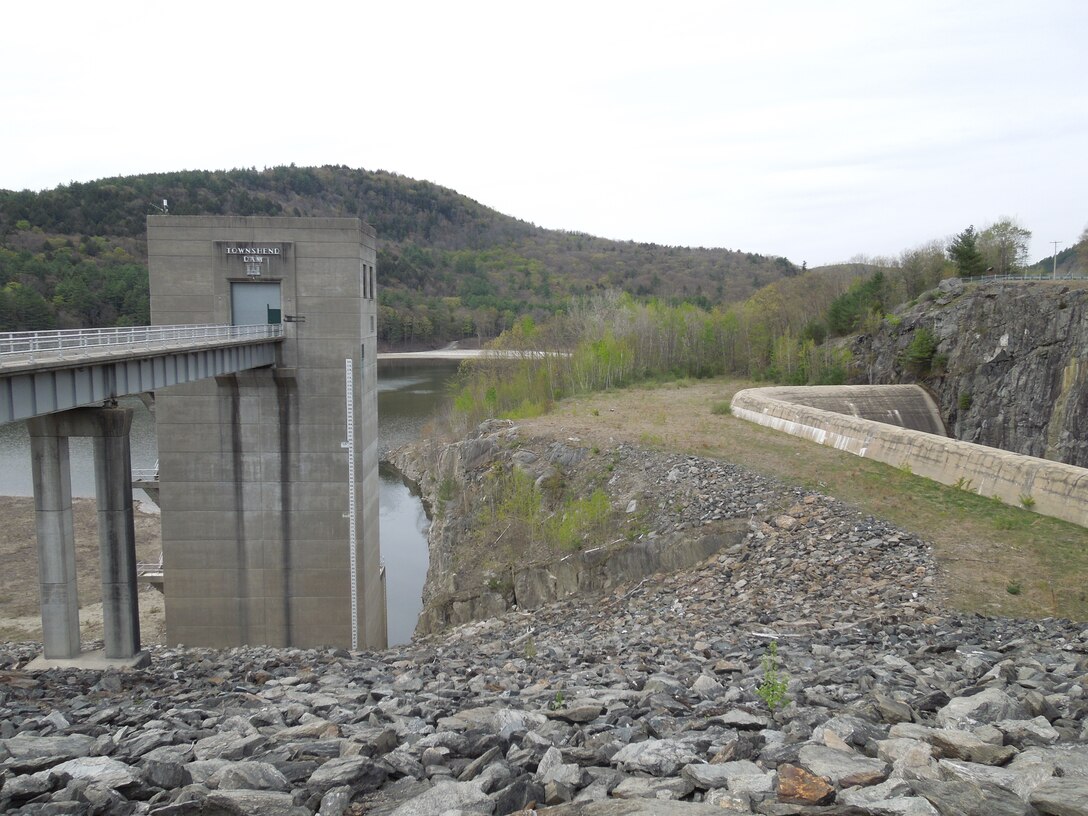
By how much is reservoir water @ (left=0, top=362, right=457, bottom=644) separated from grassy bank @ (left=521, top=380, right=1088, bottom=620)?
33.6 ft

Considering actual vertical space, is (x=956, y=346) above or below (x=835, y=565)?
above

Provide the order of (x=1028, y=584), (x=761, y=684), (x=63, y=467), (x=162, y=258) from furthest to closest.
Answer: (x=162, y=258), (x=63, y=467), (x=1028, y=584), (x=761, y=684)

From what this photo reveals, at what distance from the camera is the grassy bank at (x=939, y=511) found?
12477 millimetres

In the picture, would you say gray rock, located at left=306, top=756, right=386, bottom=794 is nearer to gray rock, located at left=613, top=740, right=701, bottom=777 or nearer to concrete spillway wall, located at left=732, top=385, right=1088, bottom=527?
gray rock, located at left=613, top=740, right=701, bottom=777

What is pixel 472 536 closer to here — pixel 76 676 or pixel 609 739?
pixel 76 676

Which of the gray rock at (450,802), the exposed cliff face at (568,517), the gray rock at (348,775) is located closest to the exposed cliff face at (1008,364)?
the exposed cliff face at (568,517)

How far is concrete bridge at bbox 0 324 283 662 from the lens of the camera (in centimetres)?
1452

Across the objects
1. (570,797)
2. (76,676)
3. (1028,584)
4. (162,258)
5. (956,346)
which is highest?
(162,258)

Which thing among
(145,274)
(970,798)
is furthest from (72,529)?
(145,274)

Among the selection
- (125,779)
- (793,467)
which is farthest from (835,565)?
(125,779)

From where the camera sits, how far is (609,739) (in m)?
6.73

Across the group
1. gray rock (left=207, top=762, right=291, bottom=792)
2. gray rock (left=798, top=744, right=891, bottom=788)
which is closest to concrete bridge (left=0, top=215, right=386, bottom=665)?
gray rock (left=207, top=762, right=291, bottom=792)

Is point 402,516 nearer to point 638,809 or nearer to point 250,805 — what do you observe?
point 250,805

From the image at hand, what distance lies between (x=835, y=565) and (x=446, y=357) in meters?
110
